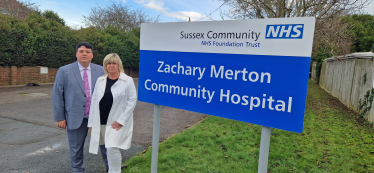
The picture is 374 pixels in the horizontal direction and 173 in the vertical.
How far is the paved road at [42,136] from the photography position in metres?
3.57

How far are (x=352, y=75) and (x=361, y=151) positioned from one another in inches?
231

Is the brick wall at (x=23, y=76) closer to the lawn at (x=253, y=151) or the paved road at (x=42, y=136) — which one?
the paved road at (x=42, y=136)

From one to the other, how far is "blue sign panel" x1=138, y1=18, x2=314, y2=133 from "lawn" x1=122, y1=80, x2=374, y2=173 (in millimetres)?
1630

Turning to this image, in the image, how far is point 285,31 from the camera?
1691 mm

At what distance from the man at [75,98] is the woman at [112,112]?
183mm

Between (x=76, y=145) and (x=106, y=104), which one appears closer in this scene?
(x=106, y=104)

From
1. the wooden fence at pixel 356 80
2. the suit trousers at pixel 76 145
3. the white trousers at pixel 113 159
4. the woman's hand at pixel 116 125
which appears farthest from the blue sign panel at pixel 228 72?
the wooden fence at pixel 356 80

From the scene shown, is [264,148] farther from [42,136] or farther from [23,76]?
[23,76]

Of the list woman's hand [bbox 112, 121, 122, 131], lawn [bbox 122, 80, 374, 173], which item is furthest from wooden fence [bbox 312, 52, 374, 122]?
woman's hand [bbox 112, 121, 122, 131]

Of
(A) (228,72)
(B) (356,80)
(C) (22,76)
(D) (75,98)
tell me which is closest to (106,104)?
(D) (75,98)

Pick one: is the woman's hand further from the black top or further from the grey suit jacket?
the grey suit jacket

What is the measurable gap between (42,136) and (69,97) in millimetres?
2565

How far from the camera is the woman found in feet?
9.27

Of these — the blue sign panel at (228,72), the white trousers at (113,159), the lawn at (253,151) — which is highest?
the blue sign panel at (228,72)
